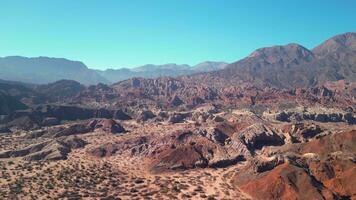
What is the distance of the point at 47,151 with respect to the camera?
242 feet

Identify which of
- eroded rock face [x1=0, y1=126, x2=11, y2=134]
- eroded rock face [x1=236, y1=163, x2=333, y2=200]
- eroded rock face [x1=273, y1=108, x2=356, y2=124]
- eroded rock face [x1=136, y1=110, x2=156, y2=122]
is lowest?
eroded rock face [x1=0, y1=126, x2=11, y2=134]

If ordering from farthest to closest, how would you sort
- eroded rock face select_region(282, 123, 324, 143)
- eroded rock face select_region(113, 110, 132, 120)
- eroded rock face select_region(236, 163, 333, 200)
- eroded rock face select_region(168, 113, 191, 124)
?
eroded rock face select_region(113, 110, 132, 120) < eroded rock face select_region(168, 113, 191, 124) < eroded rock face select_region(282, 123, 324, 143) < eroded rock face select_region(236, 163, 333, 200)

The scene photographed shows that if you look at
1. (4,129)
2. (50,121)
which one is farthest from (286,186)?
(50,121)

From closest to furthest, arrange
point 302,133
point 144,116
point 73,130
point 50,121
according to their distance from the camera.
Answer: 1. point 302,133
2. point 73,130
3. point 50,121
4. point 144,116

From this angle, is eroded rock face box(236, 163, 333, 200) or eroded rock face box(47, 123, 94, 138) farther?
eroded rock face box(47, 123, 94, 138)

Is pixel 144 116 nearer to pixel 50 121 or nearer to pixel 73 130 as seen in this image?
pixel 50 121

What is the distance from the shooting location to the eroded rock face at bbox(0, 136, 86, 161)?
7156cm

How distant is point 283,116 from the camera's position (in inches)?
4990

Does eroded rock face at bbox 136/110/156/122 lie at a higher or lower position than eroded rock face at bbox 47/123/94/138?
higher

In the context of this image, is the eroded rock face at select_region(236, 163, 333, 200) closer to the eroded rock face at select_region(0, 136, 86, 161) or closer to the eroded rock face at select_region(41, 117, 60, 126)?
the eroded rock face at select_region(0, 136, 86, 161)

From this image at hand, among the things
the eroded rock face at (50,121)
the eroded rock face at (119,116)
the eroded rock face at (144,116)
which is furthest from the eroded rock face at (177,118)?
the eroded rock face at (50,121)

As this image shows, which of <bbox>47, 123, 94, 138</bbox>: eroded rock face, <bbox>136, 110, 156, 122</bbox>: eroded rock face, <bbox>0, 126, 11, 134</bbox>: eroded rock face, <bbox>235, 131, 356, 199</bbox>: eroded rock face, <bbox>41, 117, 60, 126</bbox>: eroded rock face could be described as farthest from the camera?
<bbox>136, 110, 156, 122</bbox>: eroded rock face

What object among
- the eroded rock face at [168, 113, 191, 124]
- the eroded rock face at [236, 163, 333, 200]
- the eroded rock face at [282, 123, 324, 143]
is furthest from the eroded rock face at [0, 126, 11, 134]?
the eroded rock face at [236, 163, 333, 200]

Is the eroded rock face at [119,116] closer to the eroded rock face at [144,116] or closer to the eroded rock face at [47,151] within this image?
the eroded rock face at [144,116]
